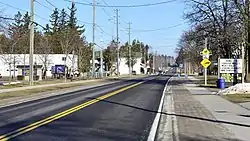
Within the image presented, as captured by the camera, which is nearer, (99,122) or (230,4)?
(99,122)

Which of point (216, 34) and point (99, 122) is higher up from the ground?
point (216, 34)

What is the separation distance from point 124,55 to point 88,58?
5200cm

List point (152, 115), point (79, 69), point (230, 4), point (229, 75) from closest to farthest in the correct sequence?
point (152, 115) → point (229, 75) → point (230, 4) → point (79, 69)

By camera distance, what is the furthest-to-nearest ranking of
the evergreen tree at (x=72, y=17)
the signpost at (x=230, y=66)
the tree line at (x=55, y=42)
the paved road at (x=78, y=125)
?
the evergreen tree at (x=72, y=17)
the tree line at (x=55, y=42)
the signpost at (x=230, y=66)
the paved road at (x=78, y=125)

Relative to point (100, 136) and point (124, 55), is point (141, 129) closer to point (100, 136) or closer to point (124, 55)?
point (100, 136)

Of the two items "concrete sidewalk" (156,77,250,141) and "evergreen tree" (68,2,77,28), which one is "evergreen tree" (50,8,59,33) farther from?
"concrete sidewalk" (156,77,250,141)

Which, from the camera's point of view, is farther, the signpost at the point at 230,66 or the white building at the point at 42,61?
the white building at the point at 42,61

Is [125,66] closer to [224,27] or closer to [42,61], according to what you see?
[42,61]

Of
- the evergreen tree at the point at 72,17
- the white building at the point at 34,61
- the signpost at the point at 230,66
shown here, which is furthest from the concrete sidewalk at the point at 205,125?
the evergreen tree at the point at 72,17

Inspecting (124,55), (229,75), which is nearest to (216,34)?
(229,75)

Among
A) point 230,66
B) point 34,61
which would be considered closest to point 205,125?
point 230,66

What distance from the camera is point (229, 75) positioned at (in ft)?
136

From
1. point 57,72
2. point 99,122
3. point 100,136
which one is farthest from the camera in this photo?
point 57,72

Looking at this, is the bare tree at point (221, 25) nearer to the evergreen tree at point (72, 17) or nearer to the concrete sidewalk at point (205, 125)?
the concrete sidewalk at point (205, 125)
